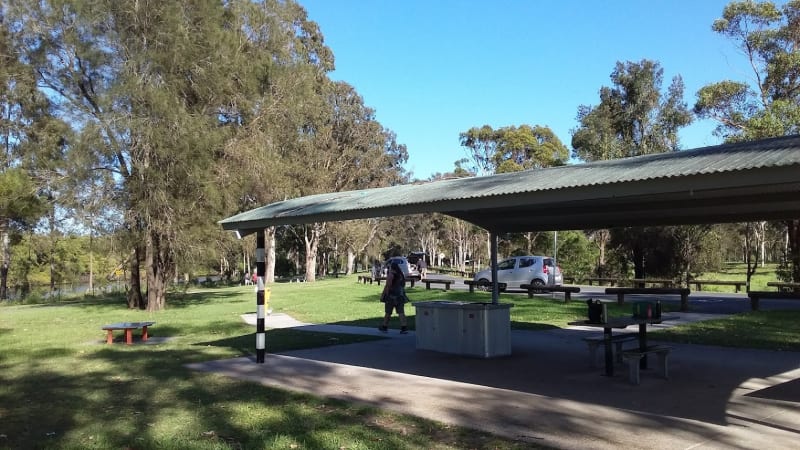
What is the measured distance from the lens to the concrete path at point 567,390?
5941mm

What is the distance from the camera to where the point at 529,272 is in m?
30.3

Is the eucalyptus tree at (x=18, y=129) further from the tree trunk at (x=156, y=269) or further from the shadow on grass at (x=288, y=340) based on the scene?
the shadow on grass at (x=288, y=340)

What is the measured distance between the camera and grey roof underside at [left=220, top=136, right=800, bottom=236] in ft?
19.4

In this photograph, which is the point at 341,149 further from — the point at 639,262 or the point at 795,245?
the point at 795,245

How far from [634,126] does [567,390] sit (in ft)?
122

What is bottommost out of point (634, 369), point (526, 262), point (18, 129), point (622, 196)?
point (634, 369)

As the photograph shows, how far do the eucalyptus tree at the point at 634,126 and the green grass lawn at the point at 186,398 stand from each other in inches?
658

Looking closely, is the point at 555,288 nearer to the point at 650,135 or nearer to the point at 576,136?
the point at 650,135

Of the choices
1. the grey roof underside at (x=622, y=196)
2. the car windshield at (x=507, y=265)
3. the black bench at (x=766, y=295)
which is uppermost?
the grey roof underside at (x=622, y=196)

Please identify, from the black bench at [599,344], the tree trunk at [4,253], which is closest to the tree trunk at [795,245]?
the black bench at [599,344]

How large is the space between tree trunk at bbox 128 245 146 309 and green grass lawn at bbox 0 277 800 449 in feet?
27.8

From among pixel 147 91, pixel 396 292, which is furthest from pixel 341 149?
pixel 396 292

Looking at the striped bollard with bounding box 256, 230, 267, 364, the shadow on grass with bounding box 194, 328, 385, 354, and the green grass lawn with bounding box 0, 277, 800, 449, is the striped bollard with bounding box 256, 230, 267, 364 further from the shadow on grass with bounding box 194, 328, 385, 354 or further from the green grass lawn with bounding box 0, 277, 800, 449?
the shadow on grass with bounding box 194, 328, 385, 354

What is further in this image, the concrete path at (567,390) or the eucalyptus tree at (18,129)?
the eucalyptus tree at (18,129)
